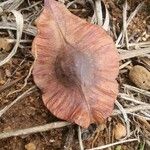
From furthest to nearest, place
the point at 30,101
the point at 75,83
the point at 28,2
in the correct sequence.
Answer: the point at 28,2, the point at 30,101, the point at 75,83

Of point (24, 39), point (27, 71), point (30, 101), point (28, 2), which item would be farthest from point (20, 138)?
point (28, 2)

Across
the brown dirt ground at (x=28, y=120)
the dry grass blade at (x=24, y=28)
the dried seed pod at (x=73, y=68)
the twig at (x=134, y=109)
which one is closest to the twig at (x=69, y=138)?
the brown dirt ground at (x=28, y=120)

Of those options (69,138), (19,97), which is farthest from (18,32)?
(69,138)

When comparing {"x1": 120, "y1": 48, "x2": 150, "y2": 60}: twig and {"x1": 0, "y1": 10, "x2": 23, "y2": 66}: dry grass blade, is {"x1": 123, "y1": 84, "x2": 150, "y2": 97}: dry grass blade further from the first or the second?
{"x1": 0, "y1": 10, "x2": 23, "y2": 66}: dry grass blade

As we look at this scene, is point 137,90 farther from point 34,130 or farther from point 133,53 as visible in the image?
point 34,130

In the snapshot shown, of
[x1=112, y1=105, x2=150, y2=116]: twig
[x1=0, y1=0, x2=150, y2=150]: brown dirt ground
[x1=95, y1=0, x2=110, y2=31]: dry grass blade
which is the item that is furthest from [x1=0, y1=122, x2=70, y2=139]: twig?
[x1=95, y1=0, x2=110, y2=31]: dry grass blade

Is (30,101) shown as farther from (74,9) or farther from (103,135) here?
(74,9)

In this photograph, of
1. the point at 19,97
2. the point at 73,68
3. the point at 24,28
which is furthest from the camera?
the point at 24,28
